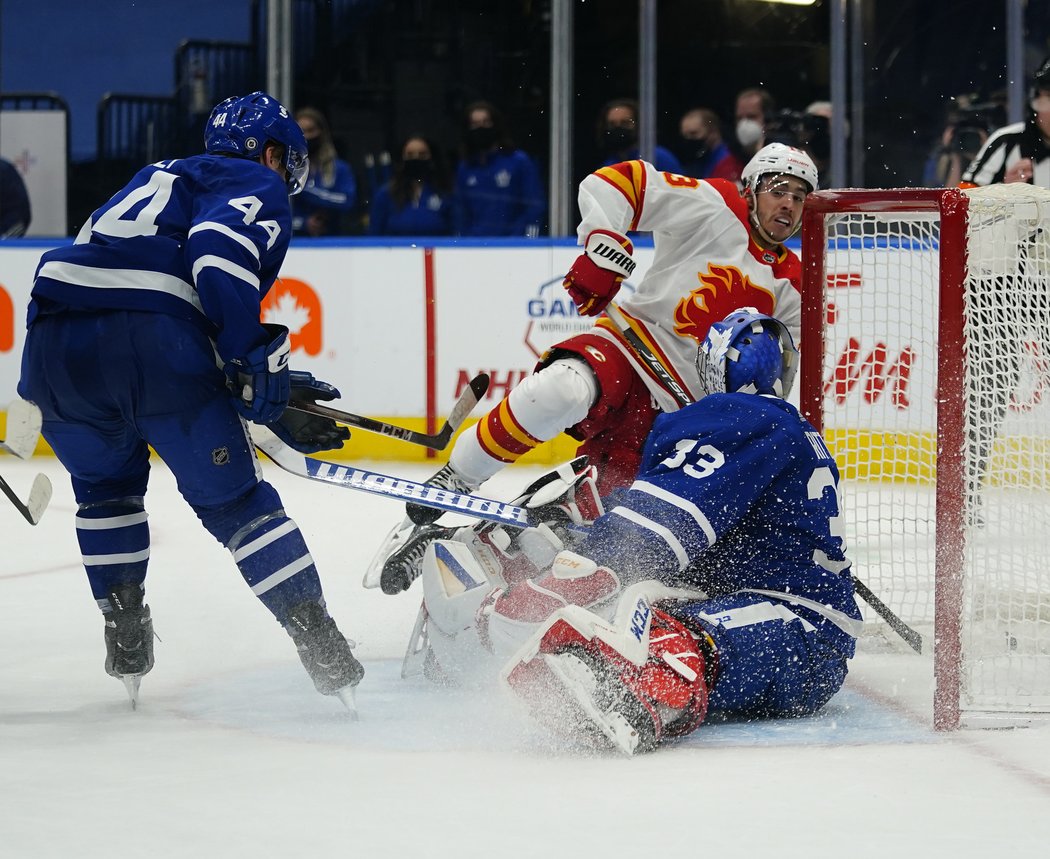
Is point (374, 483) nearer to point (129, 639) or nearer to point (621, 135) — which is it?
point (129, 639)

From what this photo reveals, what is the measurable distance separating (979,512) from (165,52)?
442 centimetres

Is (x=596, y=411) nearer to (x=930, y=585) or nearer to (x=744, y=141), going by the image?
(x=930, y=585)

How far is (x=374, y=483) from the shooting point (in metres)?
2.53

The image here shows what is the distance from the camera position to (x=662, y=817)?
1816mm

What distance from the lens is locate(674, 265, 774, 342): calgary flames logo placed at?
10.2ft

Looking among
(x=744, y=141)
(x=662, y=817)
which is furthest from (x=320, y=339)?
(x=662, y=817)

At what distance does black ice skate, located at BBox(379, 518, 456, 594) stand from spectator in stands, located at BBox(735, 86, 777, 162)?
3.34 metres

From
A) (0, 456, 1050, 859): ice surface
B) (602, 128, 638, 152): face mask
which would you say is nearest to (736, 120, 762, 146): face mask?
(602, 128, 638, 152): face mask

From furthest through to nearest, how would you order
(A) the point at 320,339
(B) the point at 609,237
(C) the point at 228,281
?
(A) the point at 320,339 < (B) the point at 609,237 < (C) the point at 228,281

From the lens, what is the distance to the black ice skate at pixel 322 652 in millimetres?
2363

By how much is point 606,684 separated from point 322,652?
0.52 metres

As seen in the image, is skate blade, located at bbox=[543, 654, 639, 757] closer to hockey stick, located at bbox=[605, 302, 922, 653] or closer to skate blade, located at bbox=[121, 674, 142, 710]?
skate blade, located at bbox=[121, 674, 142, 710]

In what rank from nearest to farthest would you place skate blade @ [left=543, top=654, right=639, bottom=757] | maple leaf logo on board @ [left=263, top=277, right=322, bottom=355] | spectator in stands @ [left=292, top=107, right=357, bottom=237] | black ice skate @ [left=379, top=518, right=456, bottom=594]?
skate blade @ [left=543, top=654, right=639, bottom=757] < black ice skate @ [left=379, top=518, right=456, bottom=594] < maple leaf logo on board @ [left=263, top=277, right=322, bottom=355] < spectator in stands @ [left=292, top=107, right=357, bottom=237]

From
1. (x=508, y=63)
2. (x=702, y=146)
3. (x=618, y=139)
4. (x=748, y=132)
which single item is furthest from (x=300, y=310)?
(x=748, y=132)
